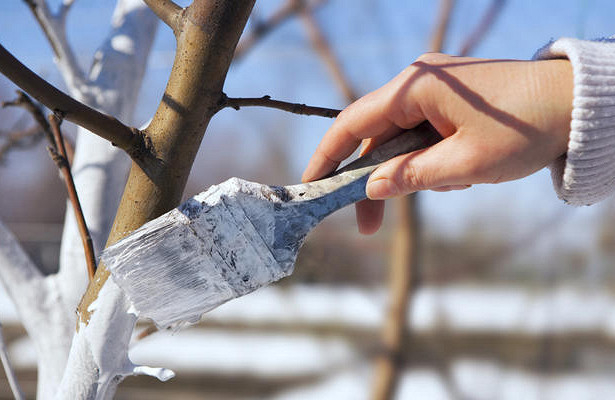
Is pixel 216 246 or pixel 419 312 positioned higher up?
pixel 419 312

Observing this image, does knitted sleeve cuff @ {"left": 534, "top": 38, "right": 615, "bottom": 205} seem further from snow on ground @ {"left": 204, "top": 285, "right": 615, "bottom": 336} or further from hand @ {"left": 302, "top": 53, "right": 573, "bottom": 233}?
snow on ground @ {"left": 204, "top": 285, "right": 615, "bottom": 336}

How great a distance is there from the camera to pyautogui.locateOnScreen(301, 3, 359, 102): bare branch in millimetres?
1180

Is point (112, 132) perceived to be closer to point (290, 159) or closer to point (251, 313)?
point (290, 159)

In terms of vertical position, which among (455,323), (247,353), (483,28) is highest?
(483,28)

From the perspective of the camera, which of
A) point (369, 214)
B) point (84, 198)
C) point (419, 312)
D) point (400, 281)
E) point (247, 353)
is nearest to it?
point (369, 214)

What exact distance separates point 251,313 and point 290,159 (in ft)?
1.73

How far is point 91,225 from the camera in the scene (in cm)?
46

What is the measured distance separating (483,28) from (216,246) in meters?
1.03

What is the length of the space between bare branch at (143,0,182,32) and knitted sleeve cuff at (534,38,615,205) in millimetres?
185

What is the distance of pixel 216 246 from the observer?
0.24 metres

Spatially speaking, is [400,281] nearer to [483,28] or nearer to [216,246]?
[483,28]

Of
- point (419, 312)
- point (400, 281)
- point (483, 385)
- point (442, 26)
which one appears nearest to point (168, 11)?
point (442, 26)

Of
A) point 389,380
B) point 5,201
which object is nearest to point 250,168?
point 389,380

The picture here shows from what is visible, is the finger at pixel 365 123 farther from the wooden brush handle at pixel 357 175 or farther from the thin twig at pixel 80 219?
the thin twig at pixel 80 219
